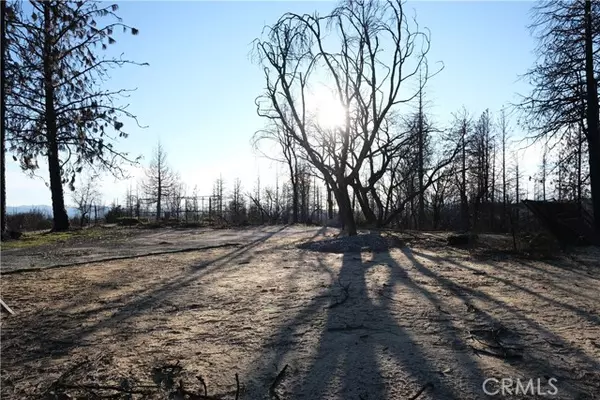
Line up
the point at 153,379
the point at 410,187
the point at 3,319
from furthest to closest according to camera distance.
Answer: the point at 410,187 → the point at 3,319 → the point at 153,379

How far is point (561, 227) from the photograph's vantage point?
1008 cm

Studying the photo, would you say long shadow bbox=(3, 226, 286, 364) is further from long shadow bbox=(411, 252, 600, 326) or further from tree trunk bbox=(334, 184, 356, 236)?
tree trunk bbox=(334, 184, 356, 236)

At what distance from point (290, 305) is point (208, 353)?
1.47m

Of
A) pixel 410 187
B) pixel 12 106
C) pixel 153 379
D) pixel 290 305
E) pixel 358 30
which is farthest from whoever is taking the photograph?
pixel 410 187

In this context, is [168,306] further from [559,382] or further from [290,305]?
[559,382]

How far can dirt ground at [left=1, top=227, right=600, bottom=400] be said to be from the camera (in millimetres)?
2551

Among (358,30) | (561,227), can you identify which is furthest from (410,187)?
(561,227)

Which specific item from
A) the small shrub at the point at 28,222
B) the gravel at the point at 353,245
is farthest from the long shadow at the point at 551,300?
the small shrub at the point at 28,222

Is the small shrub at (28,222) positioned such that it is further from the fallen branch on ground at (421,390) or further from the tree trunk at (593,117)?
the fallen branch on ground at (421,390)
